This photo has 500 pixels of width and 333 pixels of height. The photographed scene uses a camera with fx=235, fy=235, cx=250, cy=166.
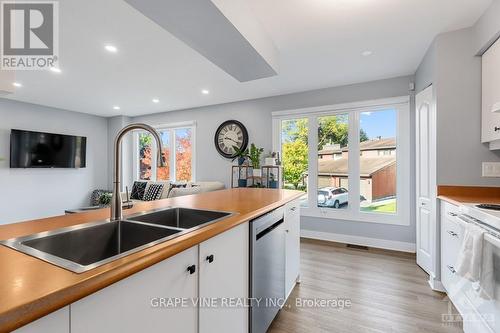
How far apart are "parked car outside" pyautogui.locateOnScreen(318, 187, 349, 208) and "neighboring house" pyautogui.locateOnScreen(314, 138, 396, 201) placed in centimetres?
8

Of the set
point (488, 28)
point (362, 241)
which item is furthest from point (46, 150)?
point (488, 28)

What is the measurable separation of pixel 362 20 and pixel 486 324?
2426 mm

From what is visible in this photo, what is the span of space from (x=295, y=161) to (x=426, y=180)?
6.60 ft

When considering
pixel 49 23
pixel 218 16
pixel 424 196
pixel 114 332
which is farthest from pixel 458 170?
pixel 49 23

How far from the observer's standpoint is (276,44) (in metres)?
2.57

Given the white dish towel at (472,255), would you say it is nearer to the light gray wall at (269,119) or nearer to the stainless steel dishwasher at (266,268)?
the stainless steel dishwasher at (266,268)

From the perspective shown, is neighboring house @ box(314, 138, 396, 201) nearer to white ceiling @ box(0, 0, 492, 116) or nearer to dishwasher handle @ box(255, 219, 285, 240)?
white ceiling @ box(0, 0, 492, 116)

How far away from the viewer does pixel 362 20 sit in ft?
7.06

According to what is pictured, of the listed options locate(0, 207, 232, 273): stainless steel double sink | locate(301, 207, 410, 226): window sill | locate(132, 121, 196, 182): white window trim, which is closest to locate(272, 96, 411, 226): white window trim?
locate(301, 207, 410, 226): window sill

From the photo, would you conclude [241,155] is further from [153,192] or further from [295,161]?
[153,192]

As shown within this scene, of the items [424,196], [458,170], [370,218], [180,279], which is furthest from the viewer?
[370,218]

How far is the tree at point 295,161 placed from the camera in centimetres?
422

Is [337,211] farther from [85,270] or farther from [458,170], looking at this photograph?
[85,270]

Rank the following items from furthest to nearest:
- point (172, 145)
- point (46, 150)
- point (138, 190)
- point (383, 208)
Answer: point (172, 145), point (138, 190), point (46, 150), point (383, 208)
